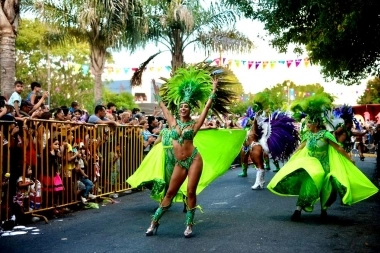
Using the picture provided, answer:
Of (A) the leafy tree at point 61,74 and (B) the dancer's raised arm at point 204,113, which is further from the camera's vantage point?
(A) the leafy tree at point 61,74

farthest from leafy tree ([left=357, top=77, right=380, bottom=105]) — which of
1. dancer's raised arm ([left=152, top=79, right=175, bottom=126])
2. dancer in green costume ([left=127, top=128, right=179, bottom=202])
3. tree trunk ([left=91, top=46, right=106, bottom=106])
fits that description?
dancer's raised arm ([left=152, top=79, right=175, bottom=126])

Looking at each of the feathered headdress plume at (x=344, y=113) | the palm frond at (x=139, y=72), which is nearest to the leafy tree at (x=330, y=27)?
the feathered headdress plume at (x=344, y=113)

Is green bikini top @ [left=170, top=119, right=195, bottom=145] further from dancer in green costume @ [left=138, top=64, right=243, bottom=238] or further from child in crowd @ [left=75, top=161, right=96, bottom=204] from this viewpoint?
child in crowd @ [left=75, top=161, right=96, bottom=204]

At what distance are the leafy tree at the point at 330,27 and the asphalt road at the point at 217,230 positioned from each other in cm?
388

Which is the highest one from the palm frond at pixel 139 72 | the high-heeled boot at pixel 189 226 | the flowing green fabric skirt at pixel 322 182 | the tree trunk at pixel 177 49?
the tree trunk at pixel 177 49

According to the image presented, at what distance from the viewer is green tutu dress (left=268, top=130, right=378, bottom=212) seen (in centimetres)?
827

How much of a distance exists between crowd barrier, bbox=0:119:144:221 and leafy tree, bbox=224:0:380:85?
4708mm

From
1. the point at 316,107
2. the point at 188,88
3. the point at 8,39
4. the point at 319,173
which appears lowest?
the point at 319,173

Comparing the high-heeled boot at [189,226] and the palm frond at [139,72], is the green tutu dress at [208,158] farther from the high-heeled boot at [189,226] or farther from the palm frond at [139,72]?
the palm frond at [139,72]

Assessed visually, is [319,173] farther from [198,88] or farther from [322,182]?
[198,88]

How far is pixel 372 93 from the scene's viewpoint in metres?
51.5

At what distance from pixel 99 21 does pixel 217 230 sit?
42.5ft

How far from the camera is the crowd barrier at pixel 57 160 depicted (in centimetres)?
786

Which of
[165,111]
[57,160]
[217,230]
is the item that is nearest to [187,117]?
[165,111]
